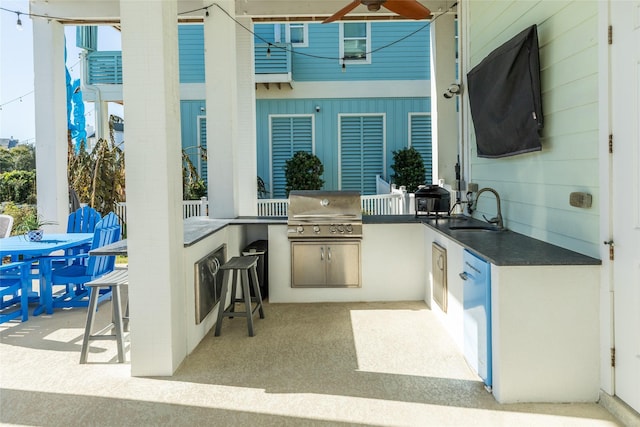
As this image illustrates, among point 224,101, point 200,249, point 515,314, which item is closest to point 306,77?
point 224,101

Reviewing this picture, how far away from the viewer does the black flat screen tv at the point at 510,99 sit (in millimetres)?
3559

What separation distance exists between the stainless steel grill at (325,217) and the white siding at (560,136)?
1.51m

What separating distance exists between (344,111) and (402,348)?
25.4 ft

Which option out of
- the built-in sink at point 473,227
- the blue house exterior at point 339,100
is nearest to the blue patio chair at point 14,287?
the built-in sink at point 473,227

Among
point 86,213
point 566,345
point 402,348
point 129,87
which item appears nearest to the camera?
point 566,345

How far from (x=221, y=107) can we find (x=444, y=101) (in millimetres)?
2977

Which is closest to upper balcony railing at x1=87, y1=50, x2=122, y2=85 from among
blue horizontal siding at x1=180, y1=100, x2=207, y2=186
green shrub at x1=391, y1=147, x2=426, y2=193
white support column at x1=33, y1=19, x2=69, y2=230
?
blue horizontal siding at x1=180, y1=100, x2=207, y2=186

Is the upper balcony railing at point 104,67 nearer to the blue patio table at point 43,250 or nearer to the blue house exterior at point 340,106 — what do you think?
the blue house exterior at point 340,106

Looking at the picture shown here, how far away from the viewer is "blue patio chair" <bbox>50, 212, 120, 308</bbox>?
15.9 ft

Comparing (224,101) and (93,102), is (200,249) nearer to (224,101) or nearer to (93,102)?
(224,101)

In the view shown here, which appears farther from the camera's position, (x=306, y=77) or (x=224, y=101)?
(x=306, y=77)

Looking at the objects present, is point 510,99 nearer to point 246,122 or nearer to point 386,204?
point 246,122

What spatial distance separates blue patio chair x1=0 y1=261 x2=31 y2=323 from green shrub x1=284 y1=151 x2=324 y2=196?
5.95 m

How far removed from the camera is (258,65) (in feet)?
33.0
